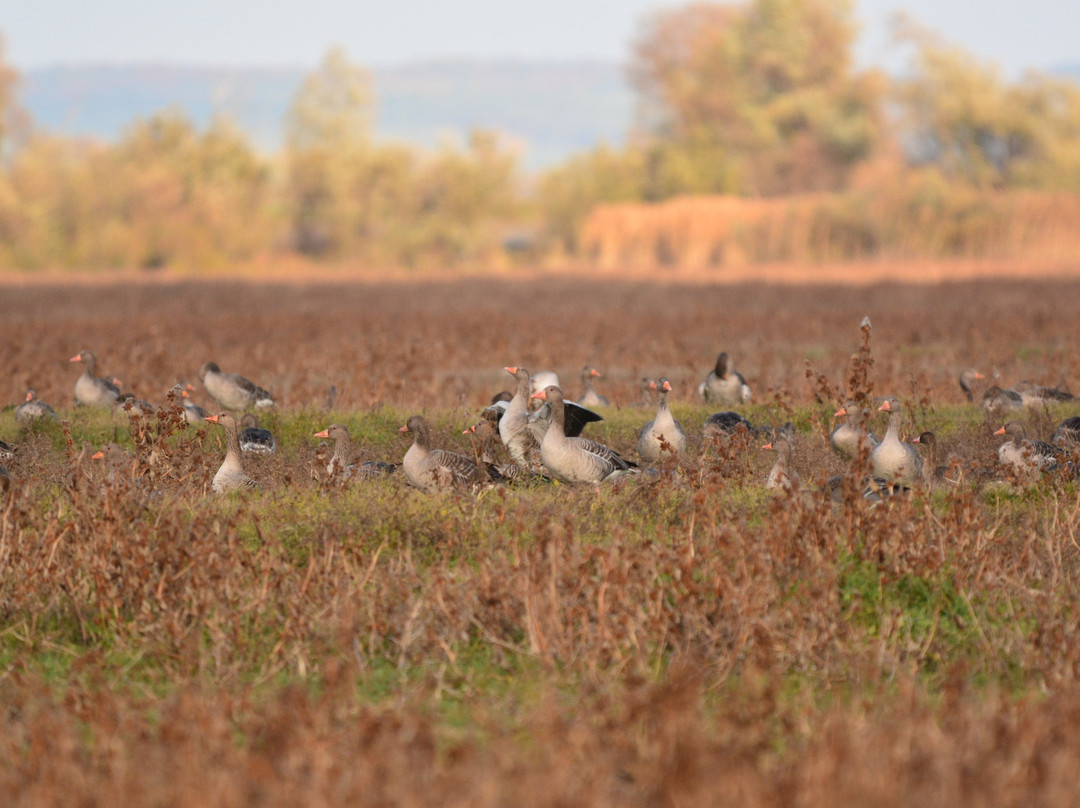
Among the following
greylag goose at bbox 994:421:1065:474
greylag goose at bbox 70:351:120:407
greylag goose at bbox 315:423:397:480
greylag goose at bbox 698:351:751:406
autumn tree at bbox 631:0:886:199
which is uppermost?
autumn tree at bbox 631:0:886:199

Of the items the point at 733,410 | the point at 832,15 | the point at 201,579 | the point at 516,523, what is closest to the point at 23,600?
the point at 201,579

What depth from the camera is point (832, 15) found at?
72562 mm

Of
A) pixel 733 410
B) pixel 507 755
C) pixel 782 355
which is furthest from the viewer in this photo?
pixel 782 355

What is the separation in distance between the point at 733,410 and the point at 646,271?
3145 centimetres

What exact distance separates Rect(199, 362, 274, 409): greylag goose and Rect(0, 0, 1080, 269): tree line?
4049cm

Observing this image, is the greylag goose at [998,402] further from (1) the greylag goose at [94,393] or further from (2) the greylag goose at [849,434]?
(1) the greylag goose at [94,393]

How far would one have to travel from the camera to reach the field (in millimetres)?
4992

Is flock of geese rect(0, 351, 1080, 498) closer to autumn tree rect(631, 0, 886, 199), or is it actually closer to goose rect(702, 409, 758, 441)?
goose rect(702, 409, 758, 441)

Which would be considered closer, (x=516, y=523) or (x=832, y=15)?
(x=516, y=523)

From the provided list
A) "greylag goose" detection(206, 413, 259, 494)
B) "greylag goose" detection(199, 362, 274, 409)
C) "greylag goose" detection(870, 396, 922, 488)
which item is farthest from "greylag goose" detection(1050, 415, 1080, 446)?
"greylag goose" detection(199, 362, 274, 409)

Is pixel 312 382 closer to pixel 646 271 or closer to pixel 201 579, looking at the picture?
pixel 201 579

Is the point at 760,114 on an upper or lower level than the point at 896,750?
upper

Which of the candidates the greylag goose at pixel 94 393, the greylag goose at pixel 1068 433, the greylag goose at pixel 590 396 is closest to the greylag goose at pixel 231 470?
the greylag goose at pixel 94 393

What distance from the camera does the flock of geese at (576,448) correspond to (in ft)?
32.4
